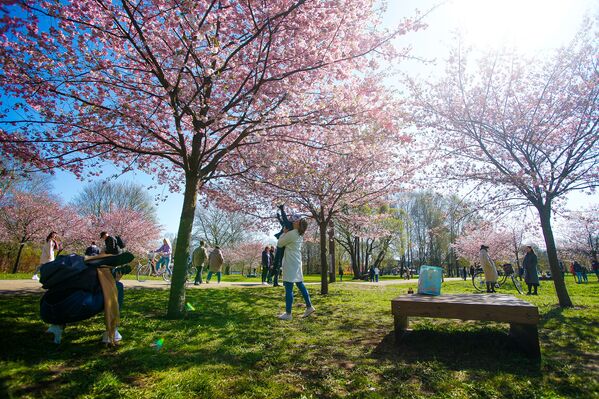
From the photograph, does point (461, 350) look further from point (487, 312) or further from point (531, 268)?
point (531, 268)

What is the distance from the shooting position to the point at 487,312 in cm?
377

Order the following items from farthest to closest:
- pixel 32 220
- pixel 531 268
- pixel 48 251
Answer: pixel 32 220, pixel 531 268, pixel 48 251

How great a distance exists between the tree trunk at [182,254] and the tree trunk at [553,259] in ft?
31.5

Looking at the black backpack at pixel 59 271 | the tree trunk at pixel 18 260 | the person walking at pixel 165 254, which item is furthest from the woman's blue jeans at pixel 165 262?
the tree trunk at pixel 18 260

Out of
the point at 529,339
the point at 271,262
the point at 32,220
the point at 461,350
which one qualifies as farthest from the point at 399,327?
the point at 32,220

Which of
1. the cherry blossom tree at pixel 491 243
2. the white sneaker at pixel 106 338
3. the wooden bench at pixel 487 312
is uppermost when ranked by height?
the cherry blossom tree at pixel 491 243

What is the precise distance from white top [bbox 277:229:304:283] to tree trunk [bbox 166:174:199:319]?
6.66ft

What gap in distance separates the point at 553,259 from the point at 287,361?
29.3 ft

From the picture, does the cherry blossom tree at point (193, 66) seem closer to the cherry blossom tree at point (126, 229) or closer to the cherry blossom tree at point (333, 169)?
the cherry blossom tree at point (333, 169)

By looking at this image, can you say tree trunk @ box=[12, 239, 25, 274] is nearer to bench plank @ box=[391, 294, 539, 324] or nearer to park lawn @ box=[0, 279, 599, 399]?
park lawn @ box=[0, 279, 599, 399]

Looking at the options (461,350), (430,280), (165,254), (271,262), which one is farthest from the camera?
(271,262)

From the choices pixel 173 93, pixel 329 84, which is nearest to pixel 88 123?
pixel 173 93

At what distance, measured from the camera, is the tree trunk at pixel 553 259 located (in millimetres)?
8219

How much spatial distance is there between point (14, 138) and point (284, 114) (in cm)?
597
